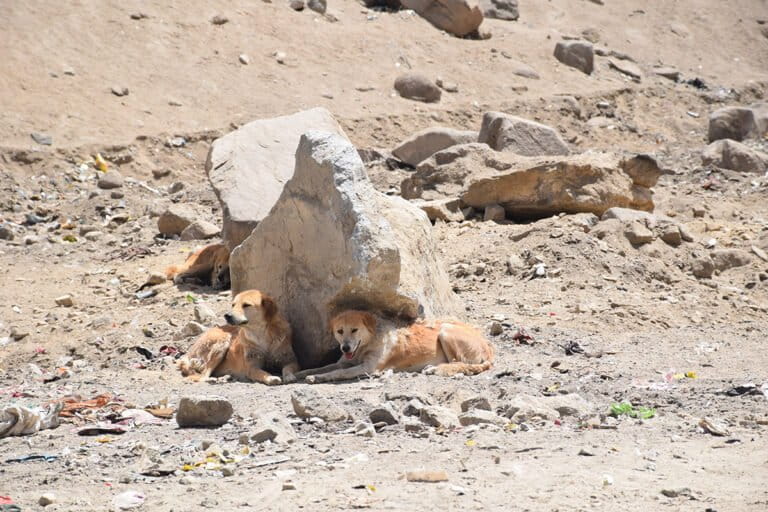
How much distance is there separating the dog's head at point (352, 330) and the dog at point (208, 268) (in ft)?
12.5

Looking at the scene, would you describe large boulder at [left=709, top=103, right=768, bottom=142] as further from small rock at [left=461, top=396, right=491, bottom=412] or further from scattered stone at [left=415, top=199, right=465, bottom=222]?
small rock at [left=461, top=396, right=491, bottom=412]

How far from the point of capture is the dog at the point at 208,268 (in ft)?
39.0

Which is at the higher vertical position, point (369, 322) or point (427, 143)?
point (369, 322)

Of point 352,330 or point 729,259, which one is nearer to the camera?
point 352,330

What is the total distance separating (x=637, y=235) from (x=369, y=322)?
15.8ft

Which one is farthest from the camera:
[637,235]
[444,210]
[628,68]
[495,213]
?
[628,68]

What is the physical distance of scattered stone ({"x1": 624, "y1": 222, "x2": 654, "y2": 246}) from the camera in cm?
1215

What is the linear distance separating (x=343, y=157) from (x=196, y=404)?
97.8 inches

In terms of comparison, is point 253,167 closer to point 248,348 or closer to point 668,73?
point 248,348

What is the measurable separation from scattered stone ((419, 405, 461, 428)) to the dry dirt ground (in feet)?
0.37

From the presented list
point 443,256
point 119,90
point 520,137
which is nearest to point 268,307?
point 443,256

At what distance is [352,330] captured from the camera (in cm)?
A: 822

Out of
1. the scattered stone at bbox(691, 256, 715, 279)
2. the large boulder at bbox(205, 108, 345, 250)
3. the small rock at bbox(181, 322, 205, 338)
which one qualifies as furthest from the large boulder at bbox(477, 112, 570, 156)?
the small rock at bbox(181, 322, 205, 338)

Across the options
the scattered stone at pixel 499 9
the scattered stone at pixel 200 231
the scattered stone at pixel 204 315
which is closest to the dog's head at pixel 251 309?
the scattered stone at pixel 204 315
